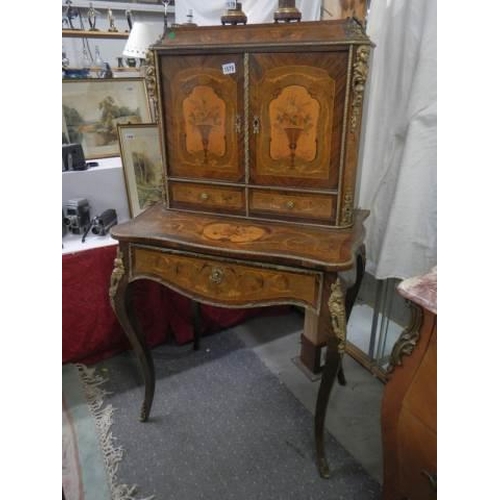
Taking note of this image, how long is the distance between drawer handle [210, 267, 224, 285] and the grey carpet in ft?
2.26

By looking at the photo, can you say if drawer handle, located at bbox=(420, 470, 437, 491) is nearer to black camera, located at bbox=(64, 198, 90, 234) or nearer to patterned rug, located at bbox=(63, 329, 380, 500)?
patterned rug, located at bbox=(63, 329, 380, 500)

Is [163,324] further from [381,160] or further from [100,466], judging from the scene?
[381,160]

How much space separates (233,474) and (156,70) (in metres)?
1.37

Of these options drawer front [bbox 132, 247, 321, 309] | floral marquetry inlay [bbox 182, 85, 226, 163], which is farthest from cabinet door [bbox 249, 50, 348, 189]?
drawer front [bbox 132, 247, 321, 309]

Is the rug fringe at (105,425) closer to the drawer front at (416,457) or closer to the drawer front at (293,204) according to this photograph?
the drawer front at (416,457)

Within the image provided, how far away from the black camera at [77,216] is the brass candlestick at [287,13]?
1.08m

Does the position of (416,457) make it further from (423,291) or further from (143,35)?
(143,35)

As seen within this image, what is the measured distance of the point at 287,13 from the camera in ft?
3.87

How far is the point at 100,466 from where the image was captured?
1.39m

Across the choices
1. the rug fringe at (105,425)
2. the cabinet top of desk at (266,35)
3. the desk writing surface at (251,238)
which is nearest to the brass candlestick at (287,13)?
the cabinet top of desk at (266,35)

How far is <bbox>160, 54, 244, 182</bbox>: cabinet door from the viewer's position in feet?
4.03

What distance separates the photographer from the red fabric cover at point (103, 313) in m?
1.66
